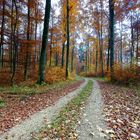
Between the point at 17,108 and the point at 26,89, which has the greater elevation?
the point at 26,89

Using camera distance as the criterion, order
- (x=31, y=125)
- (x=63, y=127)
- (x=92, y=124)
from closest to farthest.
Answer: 1. (x=63, y=127)
2. (x=92, y=124)
3. (x=31, y=125)

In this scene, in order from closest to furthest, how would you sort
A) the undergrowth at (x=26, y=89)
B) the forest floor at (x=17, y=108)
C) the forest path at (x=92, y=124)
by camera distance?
the forest path at (x=92, y=124) < the forest floor at (x=17, y=108) < the undergrowth at (x=26, y=89)

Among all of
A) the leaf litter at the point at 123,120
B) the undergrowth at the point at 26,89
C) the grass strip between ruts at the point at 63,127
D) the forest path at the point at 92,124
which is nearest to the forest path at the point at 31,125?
the grass strip between ruts at the point at 63,127

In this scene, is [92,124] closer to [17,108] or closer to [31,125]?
[31,125]

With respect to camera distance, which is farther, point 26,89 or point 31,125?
point 26,89

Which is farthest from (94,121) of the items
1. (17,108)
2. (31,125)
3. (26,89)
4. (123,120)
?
(26,89)

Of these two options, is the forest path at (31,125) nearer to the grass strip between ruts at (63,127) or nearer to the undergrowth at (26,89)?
the grass strip between ruts at (63,127)

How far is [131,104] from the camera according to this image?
866 cm

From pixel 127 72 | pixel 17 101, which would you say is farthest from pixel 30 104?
pixel 127 72

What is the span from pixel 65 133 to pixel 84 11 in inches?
925

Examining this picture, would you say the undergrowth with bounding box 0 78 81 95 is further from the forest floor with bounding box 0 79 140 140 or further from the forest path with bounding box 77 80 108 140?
the forest path with bounding box 77 80 108 140

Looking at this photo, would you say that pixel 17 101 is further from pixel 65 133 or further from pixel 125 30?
pixel 125 30

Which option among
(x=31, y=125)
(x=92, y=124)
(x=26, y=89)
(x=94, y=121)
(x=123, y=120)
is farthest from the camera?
(x=26, y=89)

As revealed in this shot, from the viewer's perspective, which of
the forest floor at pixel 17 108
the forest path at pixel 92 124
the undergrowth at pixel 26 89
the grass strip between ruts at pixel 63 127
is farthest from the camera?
the undergrowth at pixel 26 89
